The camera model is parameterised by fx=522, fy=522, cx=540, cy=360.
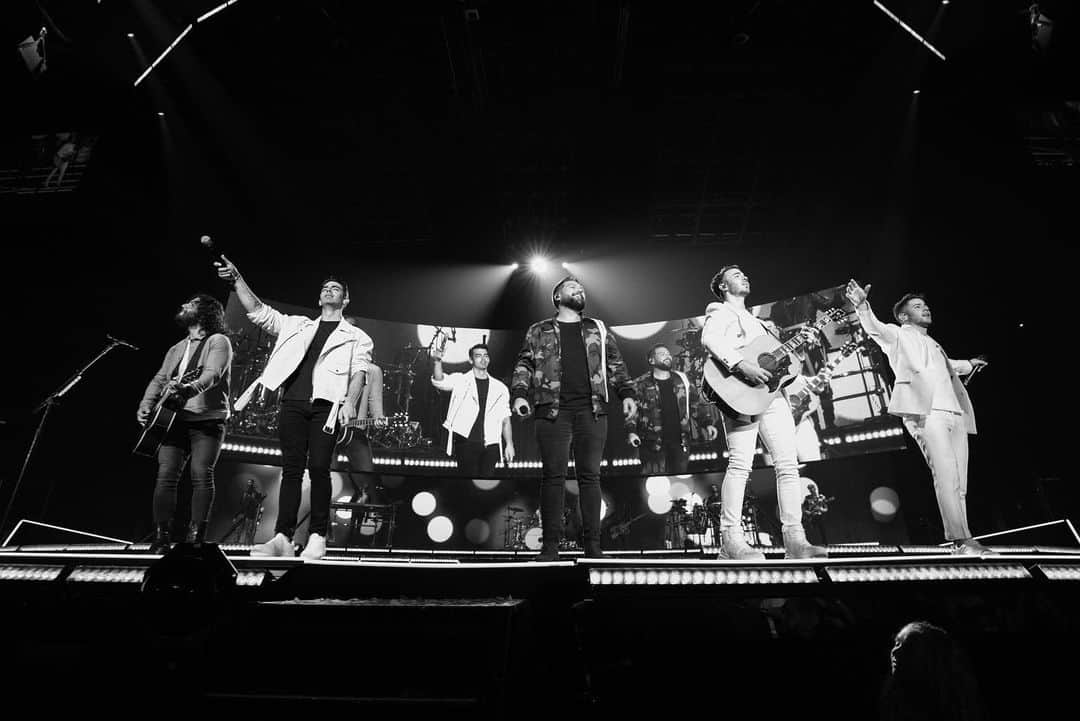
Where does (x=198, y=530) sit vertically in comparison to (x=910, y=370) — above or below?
below

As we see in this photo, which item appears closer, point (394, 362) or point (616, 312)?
point (394, 362)

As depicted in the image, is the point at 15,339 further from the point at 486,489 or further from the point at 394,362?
the point at 486,489

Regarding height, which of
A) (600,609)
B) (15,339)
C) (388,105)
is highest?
(388,105)

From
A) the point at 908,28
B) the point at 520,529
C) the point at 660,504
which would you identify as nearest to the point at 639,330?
the point at 660,504

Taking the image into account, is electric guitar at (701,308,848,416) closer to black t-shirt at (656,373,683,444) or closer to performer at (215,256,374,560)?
performer at (215,256,374,560)

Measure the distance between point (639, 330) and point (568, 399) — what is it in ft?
19.4

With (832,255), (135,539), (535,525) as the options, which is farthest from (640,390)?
(135,539)

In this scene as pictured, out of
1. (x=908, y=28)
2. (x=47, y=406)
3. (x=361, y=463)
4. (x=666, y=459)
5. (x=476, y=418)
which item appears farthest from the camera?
(x=476, y=418)

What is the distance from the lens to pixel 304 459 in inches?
163

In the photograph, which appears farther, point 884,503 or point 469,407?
point 469,407

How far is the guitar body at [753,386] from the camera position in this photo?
4.16m

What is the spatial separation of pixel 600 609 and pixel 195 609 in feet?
7.04

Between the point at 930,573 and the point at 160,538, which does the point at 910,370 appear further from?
the point at 160,538

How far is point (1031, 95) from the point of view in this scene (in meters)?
6.72
